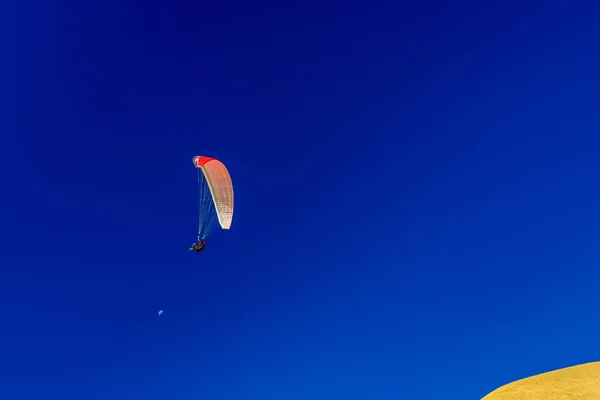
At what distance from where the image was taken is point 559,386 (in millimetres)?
43531

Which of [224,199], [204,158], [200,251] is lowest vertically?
[200,251]

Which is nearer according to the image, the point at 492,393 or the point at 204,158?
the point at 204,158

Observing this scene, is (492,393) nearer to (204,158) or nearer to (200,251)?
(200,251)

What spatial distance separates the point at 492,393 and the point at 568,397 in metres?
9.61

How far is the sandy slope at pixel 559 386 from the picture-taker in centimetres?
4084

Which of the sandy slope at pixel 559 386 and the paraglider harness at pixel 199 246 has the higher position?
the paraglider harness at pixel 199 246

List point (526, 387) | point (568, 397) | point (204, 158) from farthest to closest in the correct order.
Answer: point (526, 387), point (568, 397), point (204, 158)

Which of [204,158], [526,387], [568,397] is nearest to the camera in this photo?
[204,158]

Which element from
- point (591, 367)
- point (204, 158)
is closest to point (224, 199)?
point (204, 158)

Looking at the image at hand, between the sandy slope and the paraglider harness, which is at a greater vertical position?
the paraglider harness

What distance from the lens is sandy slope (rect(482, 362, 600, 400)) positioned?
40.8 m

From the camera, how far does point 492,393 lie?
159ft

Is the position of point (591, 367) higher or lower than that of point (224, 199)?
lower

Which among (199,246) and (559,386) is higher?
(199,246)
